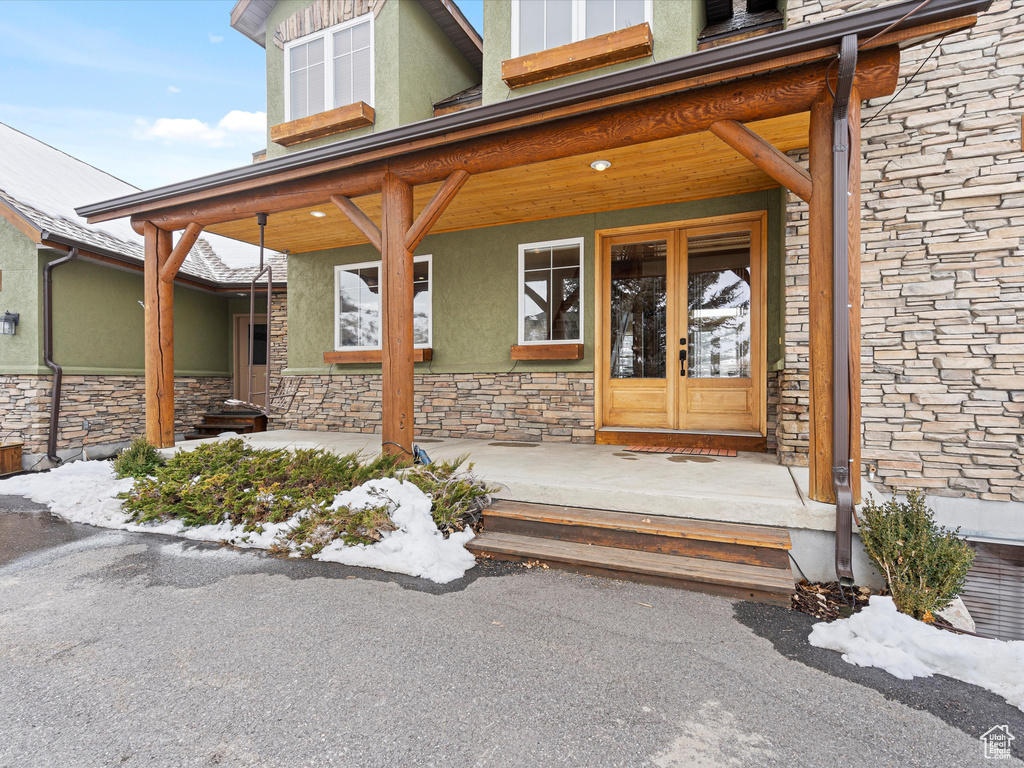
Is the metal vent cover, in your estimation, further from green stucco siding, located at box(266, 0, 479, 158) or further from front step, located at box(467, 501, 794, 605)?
green stucco siding, located at box(266, 0, 479, 158)

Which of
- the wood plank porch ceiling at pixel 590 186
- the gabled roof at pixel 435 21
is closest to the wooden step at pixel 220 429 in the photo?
the wood plank porch ceiling at pixel 590 186

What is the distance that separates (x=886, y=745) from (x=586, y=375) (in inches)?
161

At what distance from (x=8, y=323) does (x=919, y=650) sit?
374 inches

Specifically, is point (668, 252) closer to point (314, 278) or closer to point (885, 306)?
point (885, 306)

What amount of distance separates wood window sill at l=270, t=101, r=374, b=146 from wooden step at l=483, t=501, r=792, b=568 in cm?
500

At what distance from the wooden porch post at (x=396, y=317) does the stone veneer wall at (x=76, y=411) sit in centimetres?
560

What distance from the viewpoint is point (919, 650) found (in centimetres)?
201

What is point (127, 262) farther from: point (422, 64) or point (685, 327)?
point (685, 327)

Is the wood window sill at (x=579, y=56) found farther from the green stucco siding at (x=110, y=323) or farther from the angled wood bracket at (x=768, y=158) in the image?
the green stucco siding at (x=110, y=323)

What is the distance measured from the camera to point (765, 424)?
188 inches

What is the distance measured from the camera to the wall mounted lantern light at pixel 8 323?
630 centimetres

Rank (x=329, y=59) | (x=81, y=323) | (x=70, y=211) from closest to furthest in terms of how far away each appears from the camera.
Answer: (x=329, y=59), (x=81, y=323), (x=70, y=211)

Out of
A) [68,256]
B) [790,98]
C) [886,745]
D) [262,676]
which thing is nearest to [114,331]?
[68,256]
